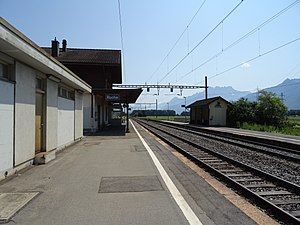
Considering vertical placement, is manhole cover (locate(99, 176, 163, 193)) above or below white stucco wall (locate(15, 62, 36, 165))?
below

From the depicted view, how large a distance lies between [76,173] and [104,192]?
2.72 metres

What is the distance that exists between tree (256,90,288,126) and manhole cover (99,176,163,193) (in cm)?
4157

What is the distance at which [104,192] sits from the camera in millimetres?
7641

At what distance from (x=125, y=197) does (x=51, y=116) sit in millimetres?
7792

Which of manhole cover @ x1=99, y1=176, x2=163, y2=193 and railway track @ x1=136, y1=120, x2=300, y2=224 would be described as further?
manhole cover @ x1=99, y1=176, x2=163, y2=193

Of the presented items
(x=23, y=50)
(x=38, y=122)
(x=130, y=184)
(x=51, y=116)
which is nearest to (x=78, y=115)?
(x=51, y=116)

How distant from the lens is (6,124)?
9.09m

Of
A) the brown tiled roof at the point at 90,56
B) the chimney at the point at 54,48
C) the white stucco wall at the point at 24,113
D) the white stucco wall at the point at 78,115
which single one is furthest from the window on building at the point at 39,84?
the chimney at the point at 54,48

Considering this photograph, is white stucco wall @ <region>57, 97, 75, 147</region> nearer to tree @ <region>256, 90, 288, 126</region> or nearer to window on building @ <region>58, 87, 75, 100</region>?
window on building @ <region>58, 87, 75, 100</region>

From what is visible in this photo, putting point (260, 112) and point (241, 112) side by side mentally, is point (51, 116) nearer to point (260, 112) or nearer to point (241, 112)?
point (241, 112)

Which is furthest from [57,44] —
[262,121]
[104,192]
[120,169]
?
[104,192]

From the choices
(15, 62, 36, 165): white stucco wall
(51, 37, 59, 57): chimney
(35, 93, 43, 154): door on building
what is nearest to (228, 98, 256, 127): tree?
(51, 37, 59, 57): chimney

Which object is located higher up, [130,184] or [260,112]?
[260,112]

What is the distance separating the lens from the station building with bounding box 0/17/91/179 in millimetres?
8773
